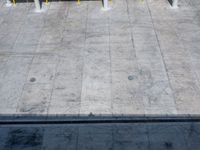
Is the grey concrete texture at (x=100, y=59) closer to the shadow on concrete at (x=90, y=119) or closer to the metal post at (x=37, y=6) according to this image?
the shadow on concrete at (x=90, y=119)

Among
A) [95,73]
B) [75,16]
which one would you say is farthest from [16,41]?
[95,73]

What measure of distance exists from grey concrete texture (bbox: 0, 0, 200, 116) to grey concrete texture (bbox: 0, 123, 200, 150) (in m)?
0.94

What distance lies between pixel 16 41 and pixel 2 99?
576cm

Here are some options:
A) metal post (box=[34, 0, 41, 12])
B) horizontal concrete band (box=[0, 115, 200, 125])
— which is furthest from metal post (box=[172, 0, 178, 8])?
horizontal concrete band (box=[0, 115, 200, 125])

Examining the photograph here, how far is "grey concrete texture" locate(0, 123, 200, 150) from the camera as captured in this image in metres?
13.8

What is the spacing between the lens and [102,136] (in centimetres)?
1427

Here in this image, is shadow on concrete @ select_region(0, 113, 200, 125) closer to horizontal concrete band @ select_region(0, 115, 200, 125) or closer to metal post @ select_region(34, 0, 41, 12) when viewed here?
horizontal concrete band @ select_region(0, 115, 200, 125)

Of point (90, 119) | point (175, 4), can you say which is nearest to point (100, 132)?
point (90, 119)

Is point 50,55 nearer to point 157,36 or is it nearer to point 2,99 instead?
point 2,99

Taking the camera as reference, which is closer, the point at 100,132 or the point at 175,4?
the point at 100,132

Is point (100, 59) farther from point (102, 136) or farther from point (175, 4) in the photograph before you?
point (175, 4)

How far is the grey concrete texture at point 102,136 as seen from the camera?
1381 cm

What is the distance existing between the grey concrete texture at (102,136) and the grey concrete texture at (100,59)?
943mm

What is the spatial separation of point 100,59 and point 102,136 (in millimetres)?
6137
